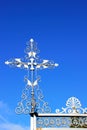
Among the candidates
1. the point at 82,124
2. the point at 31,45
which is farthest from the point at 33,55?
the point at 82,124

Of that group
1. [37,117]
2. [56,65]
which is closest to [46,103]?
[37,117]

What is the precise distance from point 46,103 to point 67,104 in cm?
84

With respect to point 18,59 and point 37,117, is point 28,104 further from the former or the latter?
point 18,59

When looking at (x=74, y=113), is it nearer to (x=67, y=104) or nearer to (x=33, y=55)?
(x=67, y=104)

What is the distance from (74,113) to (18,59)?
3072 millimetres

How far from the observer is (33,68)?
60.3 ft

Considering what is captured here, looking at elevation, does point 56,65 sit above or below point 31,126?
above

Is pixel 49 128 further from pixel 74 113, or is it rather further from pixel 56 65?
pixel 56 65

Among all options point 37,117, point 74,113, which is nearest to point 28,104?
point 37,117

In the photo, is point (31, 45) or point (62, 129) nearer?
point (62, 129)

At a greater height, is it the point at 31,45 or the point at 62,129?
the point at 31,45

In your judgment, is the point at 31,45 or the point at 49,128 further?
the point at 31,45

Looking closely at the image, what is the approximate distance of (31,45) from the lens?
18.8 metres

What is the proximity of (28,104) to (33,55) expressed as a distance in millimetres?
2025
